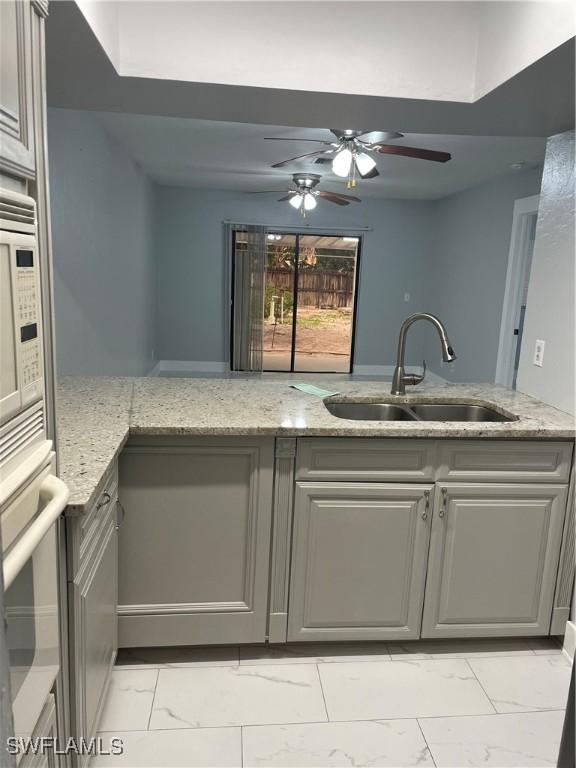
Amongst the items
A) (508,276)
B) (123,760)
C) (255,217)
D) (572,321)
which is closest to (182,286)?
(255,217)

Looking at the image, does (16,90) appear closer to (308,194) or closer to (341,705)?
(341,705)

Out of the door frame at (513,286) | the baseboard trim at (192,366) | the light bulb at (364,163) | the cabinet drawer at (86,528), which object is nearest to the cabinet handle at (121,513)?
the cabinet drawer at (86,528)

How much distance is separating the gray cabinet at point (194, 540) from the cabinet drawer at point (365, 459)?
6.0 inches

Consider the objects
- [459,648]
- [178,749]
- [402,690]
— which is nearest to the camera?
[178,749]

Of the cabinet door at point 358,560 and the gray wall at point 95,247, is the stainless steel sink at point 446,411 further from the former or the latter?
the gray wall at point 95,247

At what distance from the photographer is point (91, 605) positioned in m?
1.47

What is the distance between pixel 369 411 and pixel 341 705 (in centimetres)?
113

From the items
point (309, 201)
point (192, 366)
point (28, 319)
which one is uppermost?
point (309, 201)

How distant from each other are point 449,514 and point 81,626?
131 centimetres

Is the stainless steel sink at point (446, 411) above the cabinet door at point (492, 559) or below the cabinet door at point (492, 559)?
above

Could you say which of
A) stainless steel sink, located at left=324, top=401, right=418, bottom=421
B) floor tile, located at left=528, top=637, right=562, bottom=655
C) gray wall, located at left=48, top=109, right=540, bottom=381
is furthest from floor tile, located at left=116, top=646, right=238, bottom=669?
gray wall, located at left=48, top=109, right=540, bottom=381

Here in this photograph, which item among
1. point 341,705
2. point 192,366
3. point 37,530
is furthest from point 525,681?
point 192,366

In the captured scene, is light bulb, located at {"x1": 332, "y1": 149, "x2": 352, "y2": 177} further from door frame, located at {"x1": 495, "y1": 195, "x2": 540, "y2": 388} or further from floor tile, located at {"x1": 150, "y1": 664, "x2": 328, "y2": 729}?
floor tile, located at {"x1": 150, "y1": 664, "x2": 328, "y2": 729}

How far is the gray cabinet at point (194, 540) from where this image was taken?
1.96 m
